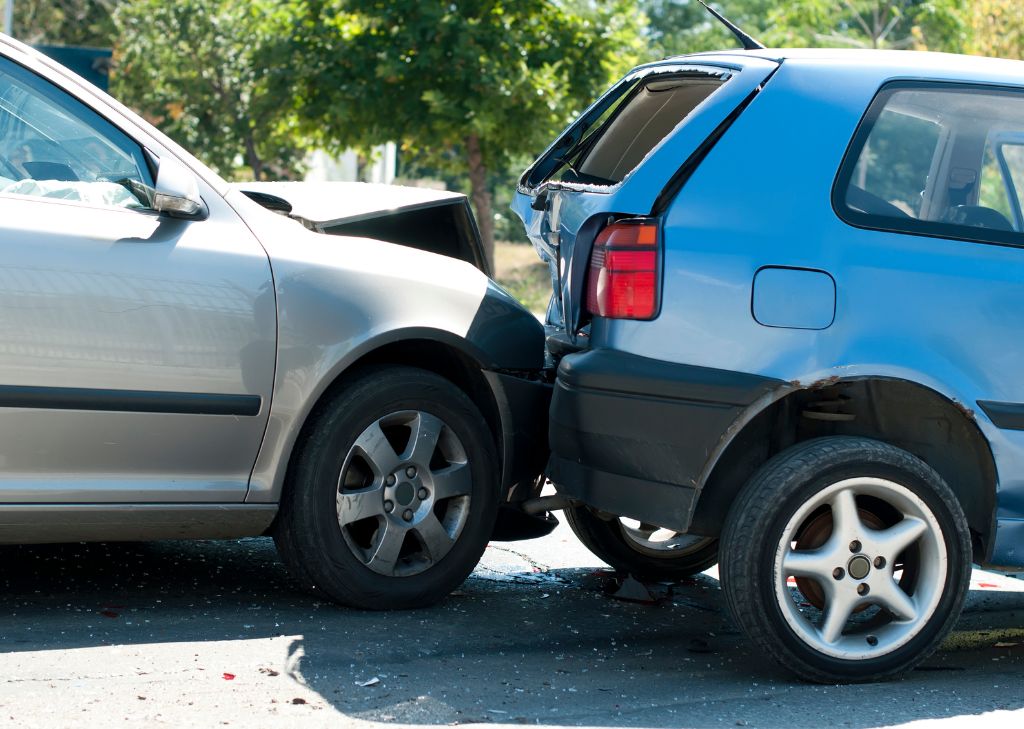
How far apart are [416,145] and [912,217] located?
14.2 metres

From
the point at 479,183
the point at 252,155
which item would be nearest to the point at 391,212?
the point at 479,183

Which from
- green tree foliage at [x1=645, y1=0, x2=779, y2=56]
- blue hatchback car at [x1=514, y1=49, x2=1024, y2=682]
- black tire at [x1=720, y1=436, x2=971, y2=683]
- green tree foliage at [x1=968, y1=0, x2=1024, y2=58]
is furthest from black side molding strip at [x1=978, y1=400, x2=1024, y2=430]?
green tree foliage at [x1=645, y1=0, x2=779, y2=56]

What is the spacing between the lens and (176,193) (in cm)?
445

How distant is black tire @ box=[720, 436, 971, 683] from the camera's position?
4.17 metres

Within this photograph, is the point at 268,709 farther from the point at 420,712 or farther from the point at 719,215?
the point at 719,215

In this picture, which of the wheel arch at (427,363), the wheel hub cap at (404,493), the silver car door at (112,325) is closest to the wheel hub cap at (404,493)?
the wheel hub cap at (404,493)

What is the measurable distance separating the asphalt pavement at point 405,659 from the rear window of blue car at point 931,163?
138 centimetres

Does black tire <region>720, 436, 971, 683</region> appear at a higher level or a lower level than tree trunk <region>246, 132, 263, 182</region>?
higher

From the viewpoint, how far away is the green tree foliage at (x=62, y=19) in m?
32.0

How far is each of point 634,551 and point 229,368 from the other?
1935mm

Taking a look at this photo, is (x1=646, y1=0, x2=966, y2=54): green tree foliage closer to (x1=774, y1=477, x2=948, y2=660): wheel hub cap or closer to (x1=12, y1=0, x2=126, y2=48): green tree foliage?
(x1=12, y1=0, x2=126, y2=48): green tree foliage

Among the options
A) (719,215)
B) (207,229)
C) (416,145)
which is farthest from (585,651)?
(416,145)

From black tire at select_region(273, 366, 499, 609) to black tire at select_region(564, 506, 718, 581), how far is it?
71cm

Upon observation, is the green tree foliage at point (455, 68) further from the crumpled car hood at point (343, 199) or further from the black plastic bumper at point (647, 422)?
the black plastic bumper at point (647, 422)
